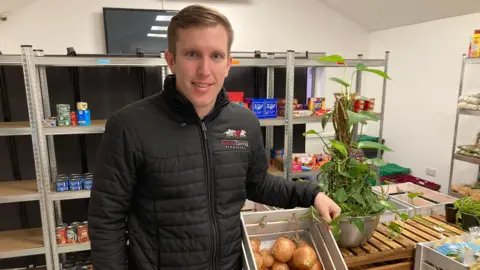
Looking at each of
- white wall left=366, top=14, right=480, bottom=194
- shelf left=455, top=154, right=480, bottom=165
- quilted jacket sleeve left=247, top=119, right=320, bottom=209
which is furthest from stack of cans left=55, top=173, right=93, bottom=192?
white wall left=366, top=14, right=480, bottom=194

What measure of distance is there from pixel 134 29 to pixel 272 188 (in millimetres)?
4093

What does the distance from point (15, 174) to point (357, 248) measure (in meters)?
2.70

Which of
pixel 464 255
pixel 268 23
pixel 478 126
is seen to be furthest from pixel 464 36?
pixel 464 255

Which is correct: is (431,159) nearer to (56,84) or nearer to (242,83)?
(242,83)

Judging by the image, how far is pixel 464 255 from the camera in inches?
55.1

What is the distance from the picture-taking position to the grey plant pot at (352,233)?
1.43 metres

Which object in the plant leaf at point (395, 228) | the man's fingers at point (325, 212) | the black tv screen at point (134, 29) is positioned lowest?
the plant leaf at point (395, 228)

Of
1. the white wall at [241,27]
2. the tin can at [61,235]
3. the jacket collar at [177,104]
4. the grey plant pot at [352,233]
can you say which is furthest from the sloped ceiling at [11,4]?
the grey plant pot at [352,233]

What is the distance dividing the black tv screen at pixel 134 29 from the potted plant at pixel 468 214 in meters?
3.92

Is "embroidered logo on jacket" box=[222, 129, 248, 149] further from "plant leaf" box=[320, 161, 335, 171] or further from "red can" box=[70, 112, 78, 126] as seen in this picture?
"red can" box=[70, 112, 78, 126]

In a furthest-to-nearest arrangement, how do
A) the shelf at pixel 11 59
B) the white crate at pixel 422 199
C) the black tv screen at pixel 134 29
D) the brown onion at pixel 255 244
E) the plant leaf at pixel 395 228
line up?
the black tv screen at pixel 134 29, the shelf at pixel 11 59, the white crate at pixel 422 199, the plant leaf at pixel 395 228, the brown onion at pixel 255 244

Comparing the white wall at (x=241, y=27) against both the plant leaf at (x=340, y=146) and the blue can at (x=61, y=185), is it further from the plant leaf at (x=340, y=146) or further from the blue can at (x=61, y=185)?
the plant leaf at (x=340, y=146)

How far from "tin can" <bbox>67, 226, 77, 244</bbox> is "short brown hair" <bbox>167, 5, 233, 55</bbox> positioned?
2118 mm

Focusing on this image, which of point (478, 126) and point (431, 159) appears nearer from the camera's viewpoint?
point (478, 126)
